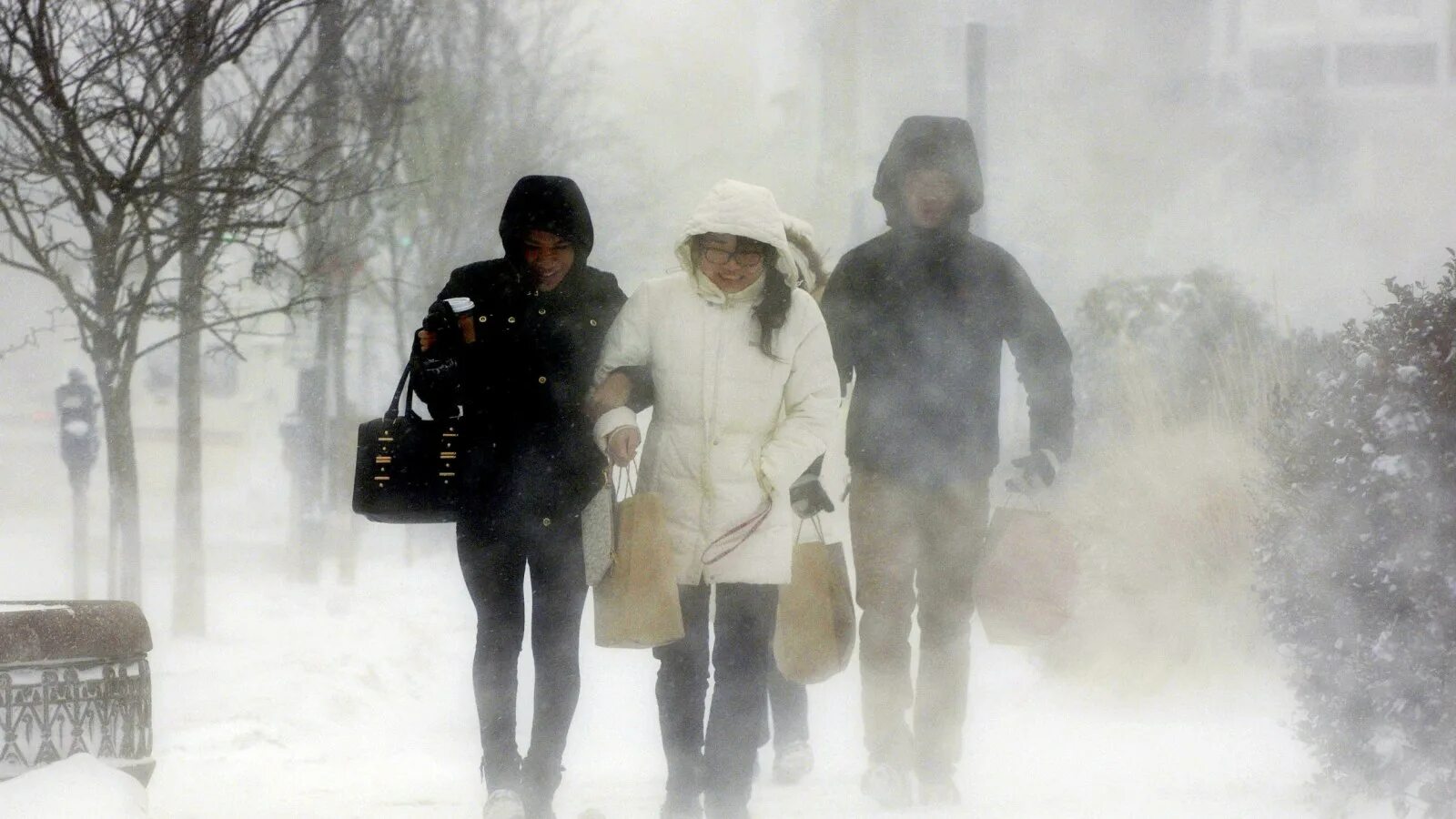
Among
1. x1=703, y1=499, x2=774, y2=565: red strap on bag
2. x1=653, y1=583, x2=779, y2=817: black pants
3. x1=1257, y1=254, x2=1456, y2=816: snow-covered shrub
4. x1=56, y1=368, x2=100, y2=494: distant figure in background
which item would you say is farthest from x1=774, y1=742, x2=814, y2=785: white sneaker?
x1=56, y1=368, x2=100, y2=494: distant figure in background

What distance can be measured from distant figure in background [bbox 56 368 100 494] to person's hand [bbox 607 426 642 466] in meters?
10.7

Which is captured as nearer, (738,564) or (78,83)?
(738,564)

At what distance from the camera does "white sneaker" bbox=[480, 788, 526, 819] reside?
16.3ft

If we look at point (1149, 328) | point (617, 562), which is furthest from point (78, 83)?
point (1149, 328)

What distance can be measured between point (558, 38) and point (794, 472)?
1367cm

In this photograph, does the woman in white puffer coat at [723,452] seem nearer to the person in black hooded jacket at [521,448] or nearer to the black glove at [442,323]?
the person in black hooded jacket at [521,448]

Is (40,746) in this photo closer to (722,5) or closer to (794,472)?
(794,472)

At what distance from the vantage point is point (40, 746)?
205 inches

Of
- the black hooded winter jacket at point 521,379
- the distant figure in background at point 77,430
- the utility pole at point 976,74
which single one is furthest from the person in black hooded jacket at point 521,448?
the distant figure in background at point 77,430

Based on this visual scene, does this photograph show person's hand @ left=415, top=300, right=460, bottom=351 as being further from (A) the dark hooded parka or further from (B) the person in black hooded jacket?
(A) the dark hooded parka

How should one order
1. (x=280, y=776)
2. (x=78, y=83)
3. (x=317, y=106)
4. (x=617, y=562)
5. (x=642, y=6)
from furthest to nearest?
1. (x=642, y=6)
2. (x=317, y=106)
3. (x=78, y=83)
4. (x=280, y=776)
5. (x=617, y=562)

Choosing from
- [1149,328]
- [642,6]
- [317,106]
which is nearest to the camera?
[317,106]

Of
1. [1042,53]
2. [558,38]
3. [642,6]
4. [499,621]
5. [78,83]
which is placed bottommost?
[499,621]

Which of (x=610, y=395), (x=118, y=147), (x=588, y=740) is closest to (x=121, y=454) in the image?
(x=118, y=147)
